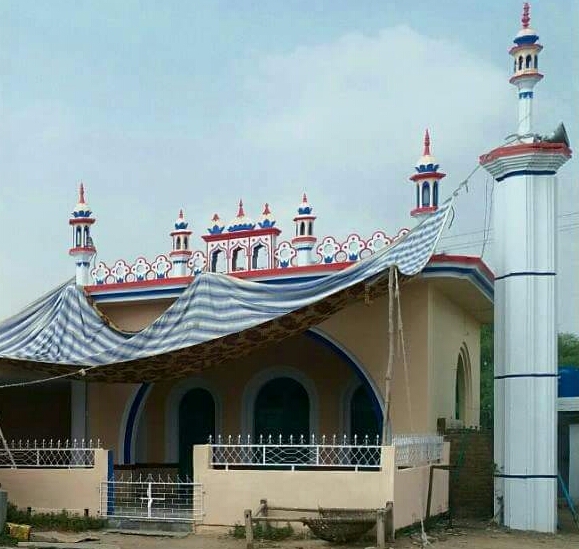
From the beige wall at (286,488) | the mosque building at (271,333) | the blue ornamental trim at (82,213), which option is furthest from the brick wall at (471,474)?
the blue ornamental trim at (82,213)

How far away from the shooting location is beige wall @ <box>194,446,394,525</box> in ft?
36.1

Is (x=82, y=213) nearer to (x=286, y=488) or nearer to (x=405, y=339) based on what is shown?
(x=405, y=339)

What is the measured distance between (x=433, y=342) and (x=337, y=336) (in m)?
1.33

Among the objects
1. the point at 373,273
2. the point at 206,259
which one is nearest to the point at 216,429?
the point at 206,259

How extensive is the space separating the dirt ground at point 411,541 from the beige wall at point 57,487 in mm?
856

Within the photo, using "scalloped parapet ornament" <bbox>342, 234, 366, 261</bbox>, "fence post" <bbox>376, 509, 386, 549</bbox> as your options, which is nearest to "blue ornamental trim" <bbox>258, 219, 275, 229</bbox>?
"scalloped parapet ornament" <bbox>342, 234, 366, 261</bbox>

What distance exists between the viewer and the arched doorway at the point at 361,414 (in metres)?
15.2

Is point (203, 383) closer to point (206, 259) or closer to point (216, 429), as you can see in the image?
point (216, 429)

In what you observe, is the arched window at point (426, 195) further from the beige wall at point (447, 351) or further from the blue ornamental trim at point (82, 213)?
the blue ornamental trim at point (82, 213)

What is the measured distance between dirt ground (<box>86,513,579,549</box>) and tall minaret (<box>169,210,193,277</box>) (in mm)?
4339

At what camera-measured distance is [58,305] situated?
1444 cm

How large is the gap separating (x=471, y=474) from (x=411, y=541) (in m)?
2.67

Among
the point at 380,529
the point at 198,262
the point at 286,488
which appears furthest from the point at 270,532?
the point at 198,262

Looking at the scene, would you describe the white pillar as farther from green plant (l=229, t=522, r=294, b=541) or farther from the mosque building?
green plant (l=229, t=522, r=294, b=541)
